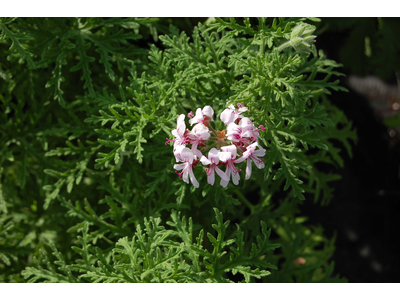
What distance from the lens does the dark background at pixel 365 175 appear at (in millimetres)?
3826

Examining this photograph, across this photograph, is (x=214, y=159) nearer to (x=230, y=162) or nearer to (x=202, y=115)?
(x=230, y=162)

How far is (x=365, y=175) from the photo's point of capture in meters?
4.14

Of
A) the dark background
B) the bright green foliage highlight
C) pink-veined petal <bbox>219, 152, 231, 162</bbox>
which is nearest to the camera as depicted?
pink-veined petal <bbox>219, 152, 231, 162</bbox>

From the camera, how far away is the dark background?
3826 millimetres

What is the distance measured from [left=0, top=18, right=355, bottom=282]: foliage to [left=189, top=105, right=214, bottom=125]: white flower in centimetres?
17

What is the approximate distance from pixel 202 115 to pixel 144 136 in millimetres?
495

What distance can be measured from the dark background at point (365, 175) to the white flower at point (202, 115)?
7.75 feet

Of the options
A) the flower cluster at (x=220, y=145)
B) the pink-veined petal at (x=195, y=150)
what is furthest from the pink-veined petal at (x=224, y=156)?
the pink-veined petal at (x=195, y=150)

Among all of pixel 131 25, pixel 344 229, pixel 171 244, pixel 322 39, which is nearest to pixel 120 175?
pixel 171 244

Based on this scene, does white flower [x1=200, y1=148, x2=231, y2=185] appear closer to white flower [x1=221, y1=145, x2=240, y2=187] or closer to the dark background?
white flower [x1=221, y1=145, x2=240, y2=187]

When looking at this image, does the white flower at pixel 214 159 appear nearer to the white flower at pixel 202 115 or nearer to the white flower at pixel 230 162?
the white flower at pixel 230 162

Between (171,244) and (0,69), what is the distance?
1694 millimetres

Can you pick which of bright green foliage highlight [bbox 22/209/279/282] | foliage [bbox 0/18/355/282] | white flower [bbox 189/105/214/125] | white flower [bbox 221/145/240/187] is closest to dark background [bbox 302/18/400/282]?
foliage [bbox 0/18/355/282]

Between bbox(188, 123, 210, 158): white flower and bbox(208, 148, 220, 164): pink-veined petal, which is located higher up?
bbox(188, 123, 210, 158): white flower
